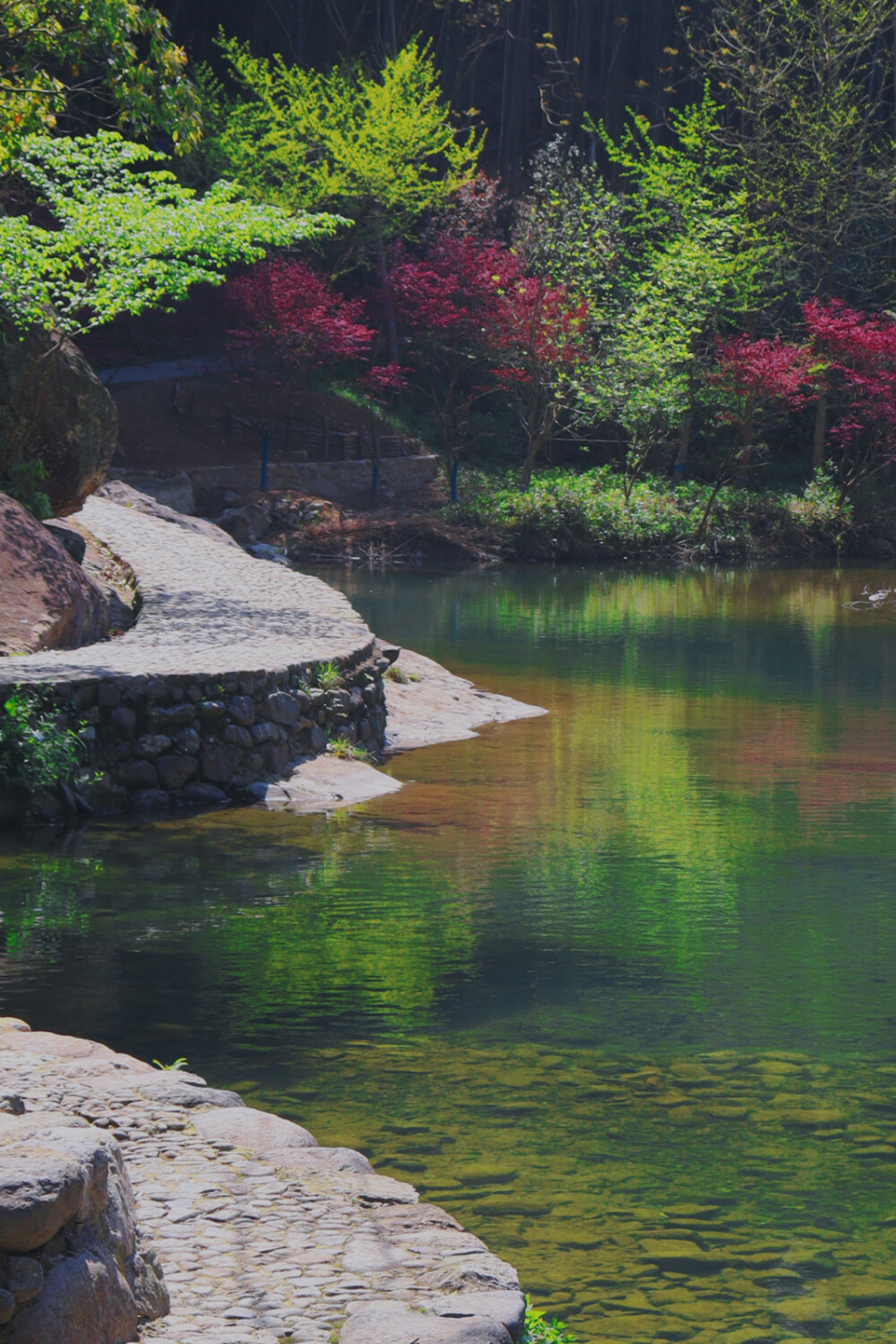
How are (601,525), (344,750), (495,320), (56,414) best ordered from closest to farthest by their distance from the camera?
(344,750)
(56,414)
(601,525)
(495,320)

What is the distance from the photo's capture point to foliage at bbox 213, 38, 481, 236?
29469mm

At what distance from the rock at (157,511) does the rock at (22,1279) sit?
52.5 feet

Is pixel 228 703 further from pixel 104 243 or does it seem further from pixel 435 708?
pixel 104 243

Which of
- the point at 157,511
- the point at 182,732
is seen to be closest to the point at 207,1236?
the point at 182,732

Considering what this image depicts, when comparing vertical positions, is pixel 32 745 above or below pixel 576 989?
above

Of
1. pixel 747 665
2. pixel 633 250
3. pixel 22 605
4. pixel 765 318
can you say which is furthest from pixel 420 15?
pixel 22 605

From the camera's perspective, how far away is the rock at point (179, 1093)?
399cm

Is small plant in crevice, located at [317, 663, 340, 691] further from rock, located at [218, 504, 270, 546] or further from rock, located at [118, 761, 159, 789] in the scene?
rock, located at [218, 504, 270, 546]

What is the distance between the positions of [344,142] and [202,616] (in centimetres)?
2022

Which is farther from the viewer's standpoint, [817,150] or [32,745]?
[817,150]

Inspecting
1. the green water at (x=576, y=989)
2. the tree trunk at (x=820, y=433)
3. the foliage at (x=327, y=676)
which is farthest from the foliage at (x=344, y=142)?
the foliage at (x=327, y=676)

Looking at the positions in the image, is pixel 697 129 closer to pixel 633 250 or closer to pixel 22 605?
pixel 633 250

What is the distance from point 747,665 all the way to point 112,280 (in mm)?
7406

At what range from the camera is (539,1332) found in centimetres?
296
